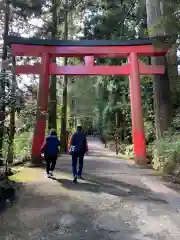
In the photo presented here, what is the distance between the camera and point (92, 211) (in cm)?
575

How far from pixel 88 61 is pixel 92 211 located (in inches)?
347

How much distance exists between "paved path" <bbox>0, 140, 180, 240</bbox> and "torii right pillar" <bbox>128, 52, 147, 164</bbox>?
3.94 meters

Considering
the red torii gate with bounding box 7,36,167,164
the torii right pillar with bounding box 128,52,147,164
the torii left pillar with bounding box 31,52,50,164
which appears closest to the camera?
the torii left pillar with bounding box 31,52,50,164

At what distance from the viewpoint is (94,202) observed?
633 centimetres

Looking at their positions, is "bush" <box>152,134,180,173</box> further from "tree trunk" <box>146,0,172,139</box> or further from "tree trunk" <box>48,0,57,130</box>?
"tree trunk" <box>48,0,57,130</box>

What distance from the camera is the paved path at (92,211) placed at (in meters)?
4.66

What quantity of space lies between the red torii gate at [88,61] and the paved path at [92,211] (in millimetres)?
4590

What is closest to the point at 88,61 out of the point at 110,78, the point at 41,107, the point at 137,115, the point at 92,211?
the point at 41,107

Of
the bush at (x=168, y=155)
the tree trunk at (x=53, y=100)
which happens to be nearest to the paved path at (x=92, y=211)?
the bush at (x=168, y=155)

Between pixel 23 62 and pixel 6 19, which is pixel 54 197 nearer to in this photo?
pixel 6 19

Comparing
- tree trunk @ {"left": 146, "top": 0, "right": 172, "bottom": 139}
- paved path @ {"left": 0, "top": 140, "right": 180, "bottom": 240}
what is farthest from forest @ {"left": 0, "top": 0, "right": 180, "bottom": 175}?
paved path @ {"left": 0, "top": 140, "right": 180, "bottom": 240}

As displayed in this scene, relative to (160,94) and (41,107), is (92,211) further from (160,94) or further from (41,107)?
(160,94)

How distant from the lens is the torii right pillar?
12617mm

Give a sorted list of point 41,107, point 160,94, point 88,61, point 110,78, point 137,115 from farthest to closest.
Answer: point 110,78 → point 88,61 → point 137,115 → point 160,94 → point 41,107
